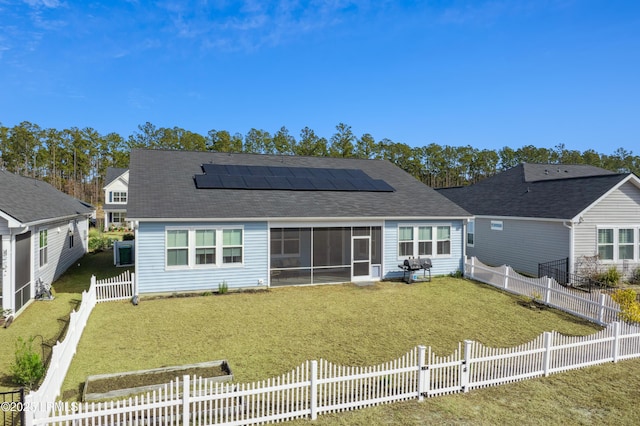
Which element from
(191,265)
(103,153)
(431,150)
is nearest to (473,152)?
(431,150)

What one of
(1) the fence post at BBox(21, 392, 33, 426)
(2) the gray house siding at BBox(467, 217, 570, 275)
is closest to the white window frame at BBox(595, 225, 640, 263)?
(2) the gray house siding at BBox(467, 217, 570, 275)

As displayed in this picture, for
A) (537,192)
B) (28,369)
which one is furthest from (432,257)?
(28,369)

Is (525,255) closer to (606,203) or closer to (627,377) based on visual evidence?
(606,203)

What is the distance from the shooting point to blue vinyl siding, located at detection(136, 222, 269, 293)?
14633 millimetres

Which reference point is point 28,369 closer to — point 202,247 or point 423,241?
point 202,247

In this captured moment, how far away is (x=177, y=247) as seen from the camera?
591 inches

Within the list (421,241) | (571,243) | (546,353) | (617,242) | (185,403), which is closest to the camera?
(185,403)

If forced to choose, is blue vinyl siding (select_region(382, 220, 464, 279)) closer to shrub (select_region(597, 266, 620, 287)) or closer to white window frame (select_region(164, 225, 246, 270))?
shrub (select_region(597, 266, 620, 287))

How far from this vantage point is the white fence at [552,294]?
11625 mm

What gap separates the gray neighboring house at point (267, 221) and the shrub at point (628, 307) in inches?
300

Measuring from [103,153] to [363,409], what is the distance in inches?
3240

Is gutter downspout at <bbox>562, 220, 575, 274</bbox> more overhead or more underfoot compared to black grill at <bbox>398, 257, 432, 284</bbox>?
more overhead

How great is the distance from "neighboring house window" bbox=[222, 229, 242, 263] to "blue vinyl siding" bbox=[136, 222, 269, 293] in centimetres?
20

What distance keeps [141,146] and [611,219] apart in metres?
71.4
